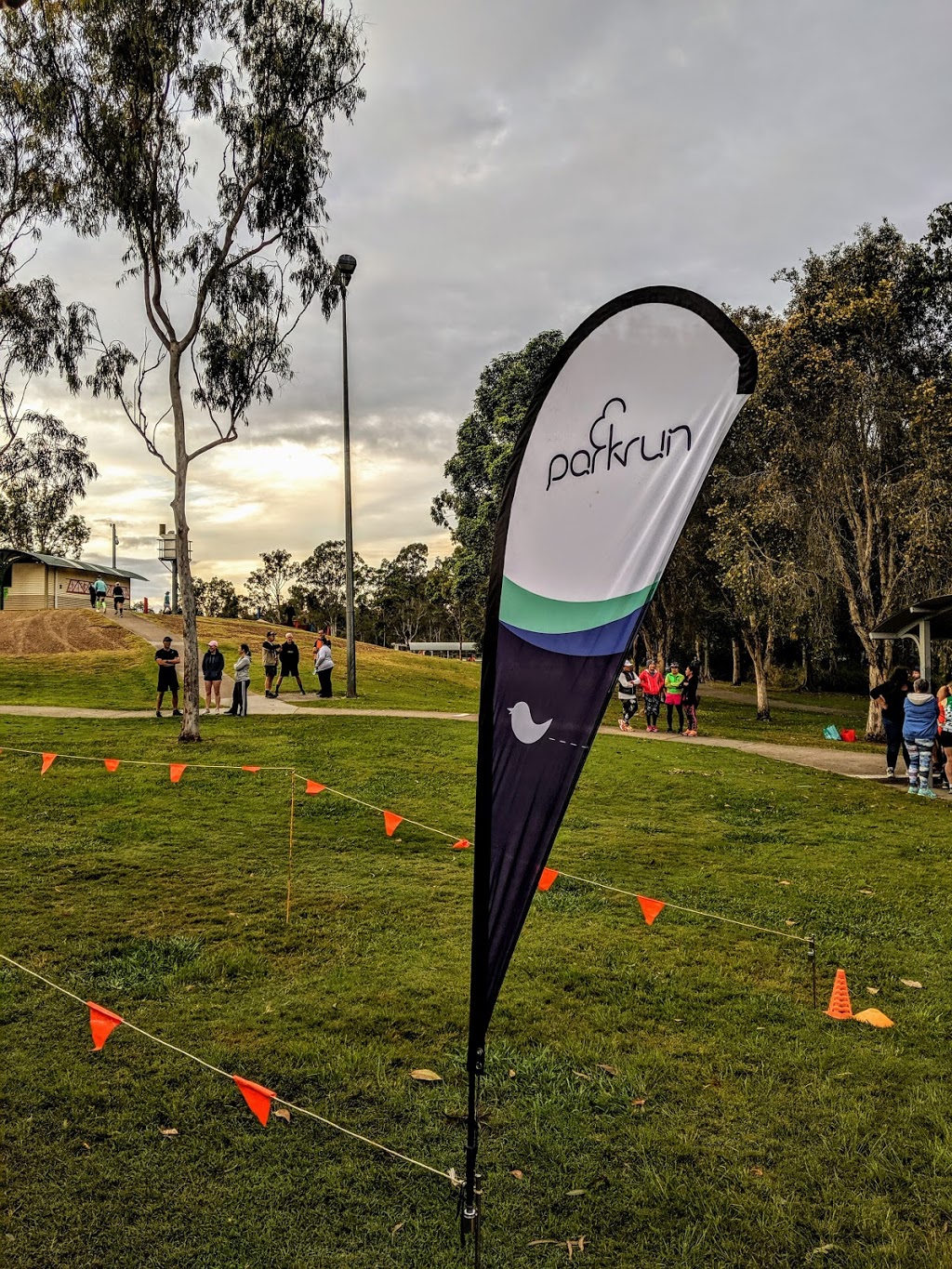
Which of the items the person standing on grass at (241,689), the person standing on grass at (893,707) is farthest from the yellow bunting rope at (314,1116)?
the person standing on grass at (241,689)

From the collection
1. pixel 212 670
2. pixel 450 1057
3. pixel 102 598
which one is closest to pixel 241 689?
pixel 212 670

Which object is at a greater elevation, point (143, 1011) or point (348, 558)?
point (348, 558)

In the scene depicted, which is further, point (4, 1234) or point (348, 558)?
point (348, 558)

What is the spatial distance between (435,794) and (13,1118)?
727 cm

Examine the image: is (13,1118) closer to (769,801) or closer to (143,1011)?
(143,1011)

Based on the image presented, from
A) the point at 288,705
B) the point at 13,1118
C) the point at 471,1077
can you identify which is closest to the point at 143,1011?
the point at 13,1118

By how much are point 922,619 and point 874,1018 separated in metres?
11.1

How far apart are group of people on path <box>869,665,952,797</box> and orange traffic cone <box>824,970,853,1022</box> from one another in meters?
7.79

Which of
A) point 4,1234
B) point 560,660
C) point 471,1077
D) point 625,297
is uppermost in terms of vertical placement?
point 625,297

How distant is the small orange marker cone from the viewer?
178 inches

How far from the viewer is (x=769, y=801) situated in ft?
36.3

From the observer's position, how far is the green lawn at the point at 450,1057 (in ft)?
9.81

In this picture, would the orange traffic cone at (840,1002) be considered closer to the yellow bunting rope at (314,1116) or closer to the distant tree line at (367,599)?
the yellow bunting rope at (314,1116)

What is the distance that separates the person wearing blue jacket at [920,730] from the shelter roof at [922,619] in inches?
62.6
